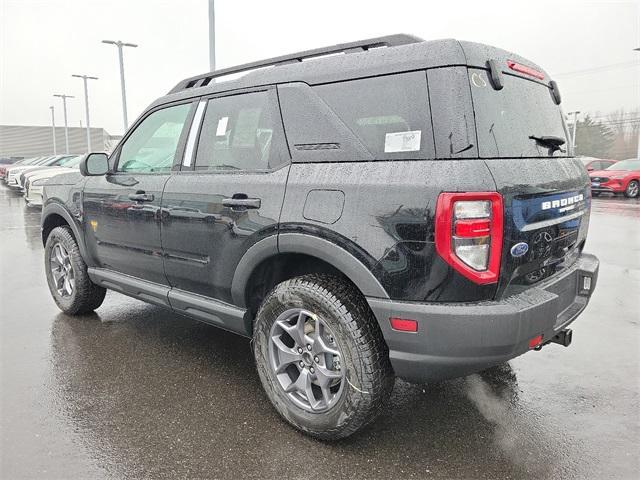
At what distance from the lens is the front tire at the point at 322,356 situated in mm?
2400

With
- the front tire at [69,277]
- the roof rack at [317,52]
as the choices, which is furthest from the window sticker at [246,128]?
the front tire at [69,277]

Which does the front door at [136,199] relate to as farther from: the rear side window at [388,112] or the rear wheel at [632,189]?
the rear wheel at [632,189]

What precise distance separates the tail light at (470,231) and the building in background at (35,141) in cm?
7343

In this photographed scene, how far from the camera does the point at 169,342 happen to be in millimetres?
4031

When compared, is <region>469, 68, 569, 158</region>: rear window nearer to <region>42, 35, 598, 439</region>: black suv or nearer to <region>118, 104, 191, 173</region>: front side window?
<region>42, 35, 598, 439</region>: black suv

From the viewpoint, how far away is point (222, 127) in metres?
3.21

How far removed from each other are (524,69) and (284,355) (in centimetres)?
204

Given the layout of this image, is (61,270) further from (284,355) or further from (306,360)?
(306,360)

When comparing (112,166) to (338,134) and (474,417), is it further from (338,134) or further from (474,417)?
(474,417)

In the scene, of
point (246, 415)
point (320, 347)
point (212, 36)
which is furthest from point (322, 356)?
point (212, 36)

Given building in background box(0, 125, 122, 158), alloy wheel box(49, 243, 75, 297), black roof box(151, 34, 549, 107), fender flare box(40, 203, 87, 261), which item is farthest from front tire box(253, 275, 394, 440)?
building in background box(0, 125, 122, 158)

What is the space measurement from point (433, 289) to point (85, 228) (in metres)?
3.23

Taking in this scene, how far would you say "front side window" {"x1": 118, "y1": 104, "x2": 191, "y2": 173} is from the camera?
354cm

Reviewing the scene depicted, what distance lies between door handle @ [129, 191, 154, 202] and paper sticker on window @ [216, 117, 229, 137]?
70cm
